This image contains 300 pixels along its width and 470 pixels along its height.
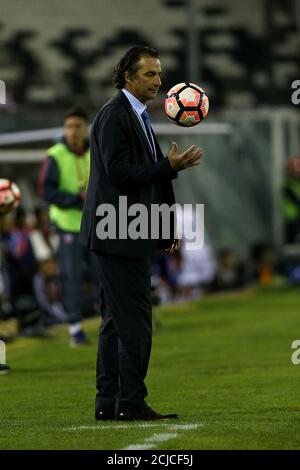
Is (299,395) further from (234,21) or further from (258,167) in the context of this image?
(234,21)

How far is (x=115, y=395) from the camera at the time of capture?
915 centimetres

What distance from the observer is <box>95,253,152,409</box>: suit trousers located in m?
8.88

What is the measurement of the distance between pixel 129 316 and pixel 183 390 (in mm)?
2282

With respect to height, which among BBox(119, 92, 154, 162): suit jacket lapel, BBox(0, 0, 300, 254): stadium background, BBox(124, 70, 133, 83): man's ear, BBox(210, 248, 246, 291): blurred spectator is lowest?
BBox(210, 248, 246, 291): blurred spectator

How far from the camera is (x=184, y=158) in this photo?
8688mm

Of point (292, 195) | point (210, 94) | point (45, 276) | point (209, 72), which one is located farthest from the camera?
point (209, 72)

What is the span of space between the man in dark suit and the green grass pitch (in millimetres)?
398

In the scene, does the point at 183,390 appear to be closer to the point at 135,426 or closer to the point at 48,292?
the point at 135,426

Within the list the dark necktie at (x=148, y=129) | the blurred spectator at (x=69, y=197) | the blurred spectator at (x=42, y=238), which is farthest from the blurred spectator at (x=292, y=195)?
the dark necktie at (x=148, y=129)

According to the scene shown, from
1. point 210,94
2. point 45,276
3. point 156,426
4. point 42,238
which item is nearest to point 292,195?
point 210,94

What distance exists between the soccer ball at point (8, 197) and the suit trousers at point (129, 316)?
467 cm

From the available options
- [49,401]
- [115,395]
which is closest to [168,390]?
[49,401]

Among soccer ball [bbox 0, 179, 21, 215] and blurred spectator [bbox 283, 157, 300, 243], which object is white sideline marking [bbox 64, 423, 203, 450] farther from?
blurred spectator [bbox 283, 157, 300, 243]

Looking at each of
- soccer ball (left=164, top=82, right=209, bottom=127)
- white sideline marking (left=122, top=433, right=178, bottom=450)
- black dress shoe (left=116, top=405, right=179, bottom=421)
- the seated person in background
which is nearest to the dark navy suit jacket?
soccer ball (left=164, top=82, right=209, bottom=127)
